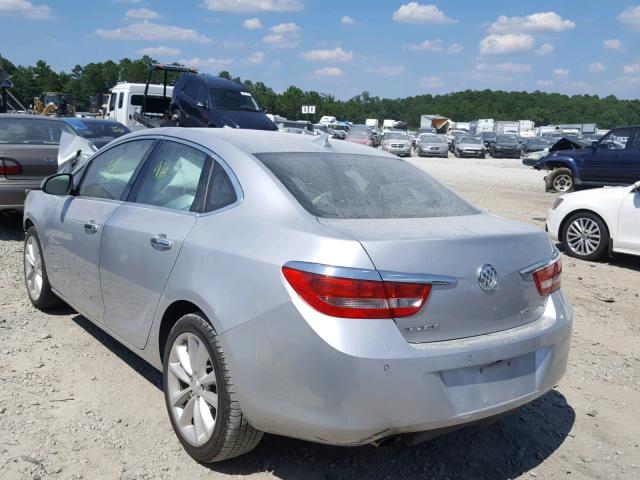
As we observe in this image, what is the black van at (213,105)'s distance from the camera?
15.6 meters

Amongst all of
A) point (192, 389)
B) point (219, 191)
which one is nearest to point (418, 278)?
point (219, 191)

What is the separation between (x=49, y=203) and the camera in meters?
4.87

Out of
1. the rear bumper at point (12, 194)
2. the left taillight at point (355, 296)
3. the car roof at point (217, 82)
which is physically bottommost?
the rear bumper at point (12, 194)

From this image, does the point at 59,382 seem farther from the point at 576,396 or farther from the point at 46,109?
the point at 46,109

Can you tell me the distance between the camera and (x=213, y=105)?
1573cm

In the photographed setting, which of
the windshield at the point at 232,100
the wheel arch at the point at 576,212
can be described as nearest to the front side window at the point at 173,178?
the wheel arch at the point at 576,212

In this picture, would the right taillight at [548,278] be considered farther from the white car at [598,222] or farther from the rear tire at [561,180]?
the rear tire at [561,180]

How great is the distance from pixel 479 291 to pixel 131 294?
6.30 ft

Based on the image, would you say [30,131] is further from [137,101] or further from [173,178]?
[137,101]

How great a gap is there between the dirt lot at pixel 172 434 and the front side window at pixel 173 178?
3.93 ft

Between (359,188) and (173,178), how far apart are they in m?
1.07

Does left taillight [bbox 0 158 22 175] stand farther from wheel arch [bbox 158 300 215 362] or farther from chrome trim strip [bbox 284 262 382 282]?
chrome trim strip [bbox 284 262 382 282]

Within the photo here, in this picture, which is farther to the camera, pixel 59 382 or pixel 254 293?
pixel 59 382

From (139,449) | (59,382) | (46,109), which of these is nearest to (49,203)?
(59,382)
